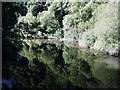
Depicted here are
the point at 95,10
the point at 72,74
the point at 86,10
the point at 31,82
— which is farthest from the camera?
the point at 86,10

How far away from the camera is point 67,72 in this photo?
1778 cm

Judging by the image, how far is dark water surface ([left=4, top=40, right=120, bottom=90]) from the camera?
14.8m

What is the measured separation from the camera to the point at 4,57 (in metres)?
18.2

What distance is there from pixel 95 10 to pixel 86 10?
90.8 inches

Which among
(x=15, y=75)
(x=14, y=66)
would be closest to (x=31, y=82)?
(x=15, y=75)

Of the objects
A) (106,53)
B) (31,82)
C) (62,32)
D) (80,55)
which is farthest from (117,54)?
(62,32)

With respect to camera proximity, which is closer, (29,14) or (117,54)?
(117,54)

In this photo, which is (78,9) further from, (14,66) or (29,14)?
(14,66)

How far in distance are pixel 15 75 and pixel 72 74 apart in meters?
3.33

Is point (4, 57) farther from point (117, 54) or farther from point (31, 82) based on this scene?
point (117, 54)

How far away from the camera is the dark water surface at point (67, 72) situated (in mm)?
14750

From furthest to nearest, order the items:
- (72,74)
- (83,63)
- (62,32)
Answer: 1. (62,32)
2. (83,63)
3. (72,74)

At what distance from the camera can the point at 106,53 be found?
24266 mm

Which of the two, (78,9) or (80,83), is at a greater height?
(78,9)
